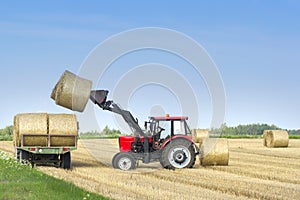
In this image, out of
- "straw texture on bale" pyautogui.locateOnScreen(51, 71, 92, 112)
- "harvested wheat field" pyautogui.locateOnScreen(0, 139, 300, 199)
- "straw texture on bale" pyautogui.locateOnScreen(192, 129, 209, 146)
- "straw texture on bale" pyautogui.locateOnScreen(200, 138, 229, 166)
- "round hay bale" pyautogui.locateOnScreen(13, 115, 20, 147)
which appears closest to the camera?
"harvested wheat field" pyautogui.locateOnScreen(0, 139, 300, 199)

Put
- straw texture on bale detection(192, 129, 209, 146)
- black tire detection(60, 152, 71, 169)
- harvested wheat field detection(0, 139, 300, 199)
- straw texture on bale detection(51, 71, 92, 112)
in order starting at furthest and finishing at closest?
straw texture on bale detection(192, 129, 209, 146) → black tire detection(60, 152, 71, 169) → straw texture on bale detection(51, 71, 92, 112) → harvested wheat field detection(0, 139, 300, 199)

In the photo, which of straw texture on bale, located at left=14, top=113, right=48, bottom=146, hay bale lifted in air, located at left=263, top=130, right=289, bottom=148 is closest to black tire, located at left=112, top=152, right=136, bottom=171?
straw texture on bale, located at left=14, top=113, right=48, bottom=146

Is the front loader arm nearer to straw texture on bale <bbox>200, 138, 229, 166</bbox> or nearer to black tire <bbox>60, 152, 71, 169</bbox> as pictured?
black tire <bbox>60, 152, 71, 169</bbox>

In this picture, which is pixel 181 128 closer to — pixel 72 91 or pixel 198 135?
pixel 72 91

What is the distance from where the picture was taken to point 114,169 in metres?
17.8

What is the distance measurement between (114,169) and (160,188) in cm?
497

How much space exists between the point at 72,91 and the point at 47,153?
262cm

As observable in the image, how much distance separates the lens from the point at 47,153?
1828cm

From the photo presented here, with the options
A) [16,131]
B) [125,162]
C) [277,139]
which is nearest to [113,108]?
[125,162]

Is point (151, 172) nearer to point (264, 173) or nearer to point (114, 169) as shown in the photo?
point (114, 169)

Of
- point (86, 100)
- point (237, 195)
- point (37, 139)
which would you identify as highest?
point (86, 100)

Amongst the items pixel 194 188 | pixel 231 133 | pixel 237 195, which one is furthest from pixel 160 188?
pixel 231 133

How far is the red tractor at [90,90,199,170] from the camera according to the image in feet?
58.8

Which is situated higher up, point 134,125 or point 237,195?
point 134,125
